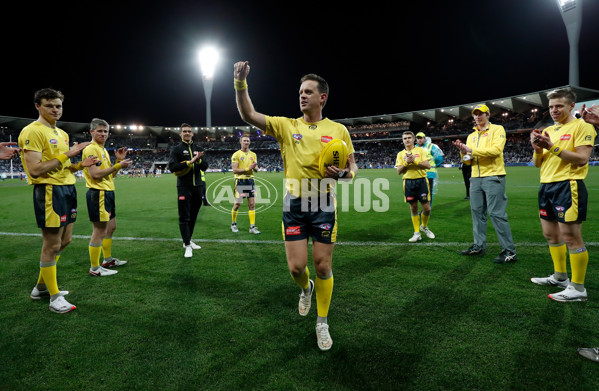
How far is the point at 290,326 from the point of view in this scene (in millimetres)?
3225

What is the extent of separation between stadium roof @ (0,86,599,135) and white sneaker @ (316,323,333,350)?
5261cm

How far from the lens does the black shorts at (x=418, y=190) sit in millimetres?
6938

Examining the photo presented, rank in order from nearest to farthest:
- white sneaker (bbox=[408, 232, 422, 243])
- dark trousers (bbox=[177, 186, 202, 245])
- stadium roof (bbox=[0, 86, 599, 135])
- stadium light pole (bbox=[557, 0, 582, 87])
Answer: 1. dark trousers (bbox=[177, 186, 202, 245])
2. white sneaker (bbox=[408, 232, 422, 243])
3. stadium light pole (bbox=[557, 0, 582, 87])
4. stadium roof (bbox=[0, 86, 599, 135])

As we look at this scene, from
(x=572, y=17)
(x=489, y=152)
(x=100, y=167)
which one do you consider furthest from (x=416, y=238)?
(x=572, y=17)

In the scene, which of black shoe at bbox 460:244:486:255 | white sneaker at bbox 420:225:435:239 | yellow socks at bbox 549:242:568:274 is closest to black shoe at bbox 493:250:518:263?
black shoe at bbox 460:244:486:255

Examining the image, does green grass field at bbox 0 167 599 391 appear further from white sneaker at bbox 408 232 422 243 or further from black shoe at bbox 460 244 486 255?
white sneaker at bbox 408 232 422 243

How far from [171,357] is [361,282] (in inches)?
105

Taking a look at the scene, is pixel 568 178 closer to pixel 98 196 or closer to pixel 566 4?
pixel 98 196

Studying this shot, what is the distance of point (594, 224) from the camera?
7.52m

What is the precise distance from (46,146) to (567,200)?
641 centimetres

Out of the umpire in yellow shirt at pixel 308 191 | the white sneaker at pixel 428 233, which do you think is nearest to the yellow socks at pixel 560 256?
the white sneaker at pixel 428 233

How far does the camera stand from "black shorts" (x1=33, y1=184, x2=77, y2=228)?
367 cm

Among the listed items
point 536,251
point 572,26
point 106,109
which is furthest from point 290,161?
point 106,109

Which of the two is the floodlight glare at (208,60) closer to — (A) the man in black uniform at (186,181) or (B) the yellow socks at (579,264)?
(A) the man in black uniform at (186,181)
